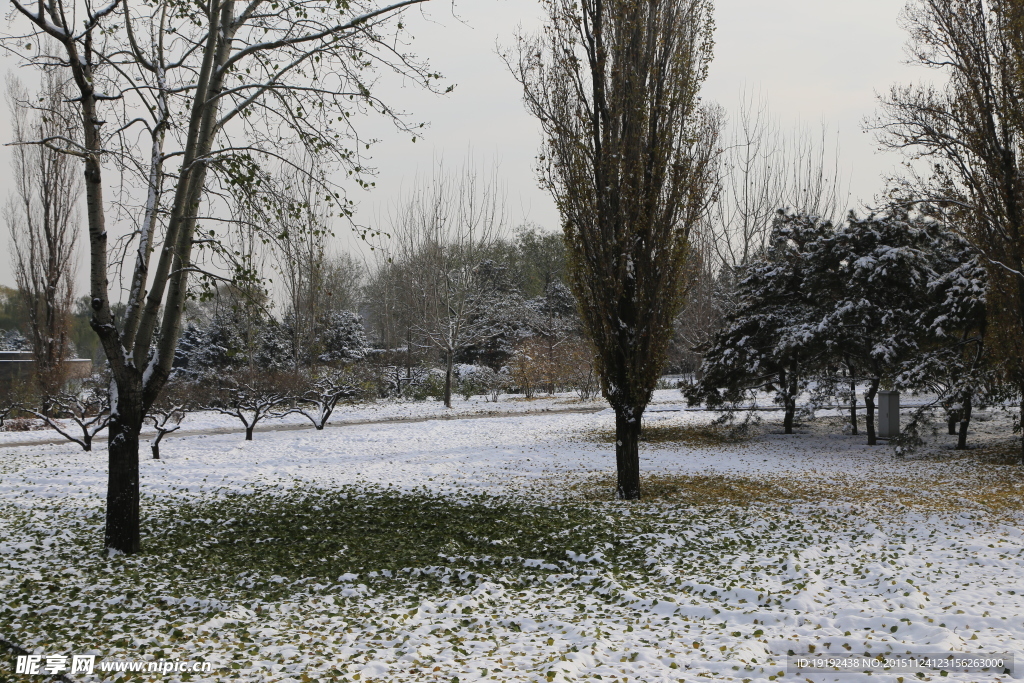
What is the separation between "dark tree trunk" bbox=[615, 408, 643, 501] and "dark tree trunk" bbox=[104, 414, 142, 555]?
15.4ft

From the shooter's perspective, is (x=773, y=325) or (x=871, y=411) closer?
(x=871, y=411)

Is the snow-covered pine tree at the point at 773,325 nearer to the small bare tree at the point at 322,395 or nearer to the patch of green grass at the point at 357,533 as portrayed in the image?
the patch of green grass at the point at 357,533

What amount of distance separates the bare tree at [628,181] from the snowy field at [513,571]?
1.57m

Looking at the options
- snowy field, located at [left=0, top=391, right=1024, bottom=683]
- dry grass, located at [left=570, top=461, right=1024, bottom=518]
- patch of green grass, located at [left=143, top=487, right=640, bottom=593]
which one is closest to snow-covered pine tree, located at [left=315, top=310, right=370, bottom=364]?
snowy field, located at [left=0, top=391, right=1024, bottom=683]

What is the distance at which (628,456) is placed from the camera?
7613 millimetres

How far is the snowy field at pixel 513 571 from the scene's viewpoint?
148 inches

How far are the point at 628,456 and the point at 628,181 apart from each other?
9.78ft

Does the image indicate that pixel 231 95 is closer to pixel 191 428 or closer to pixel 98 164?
pixel 98 164

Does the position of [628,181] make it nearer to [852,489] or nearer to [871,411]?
[852,489]

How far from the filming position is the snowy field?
3756mm

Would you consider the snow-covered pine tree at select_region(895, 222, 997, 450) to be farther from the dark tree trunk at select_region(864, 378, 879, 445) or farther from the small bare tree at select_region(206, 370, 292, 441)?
the small bare tree at select_region(206, 370, 292, 441)

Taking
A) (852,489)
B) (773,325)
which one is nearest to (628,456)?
(852,489)

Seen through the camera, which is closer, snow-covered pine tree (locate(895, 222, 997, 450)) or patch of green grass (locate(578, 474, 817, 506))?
patch of green grass (locate(578, 474, 817, 506))

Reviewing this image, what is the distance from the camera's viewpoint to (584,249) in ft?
24.8
